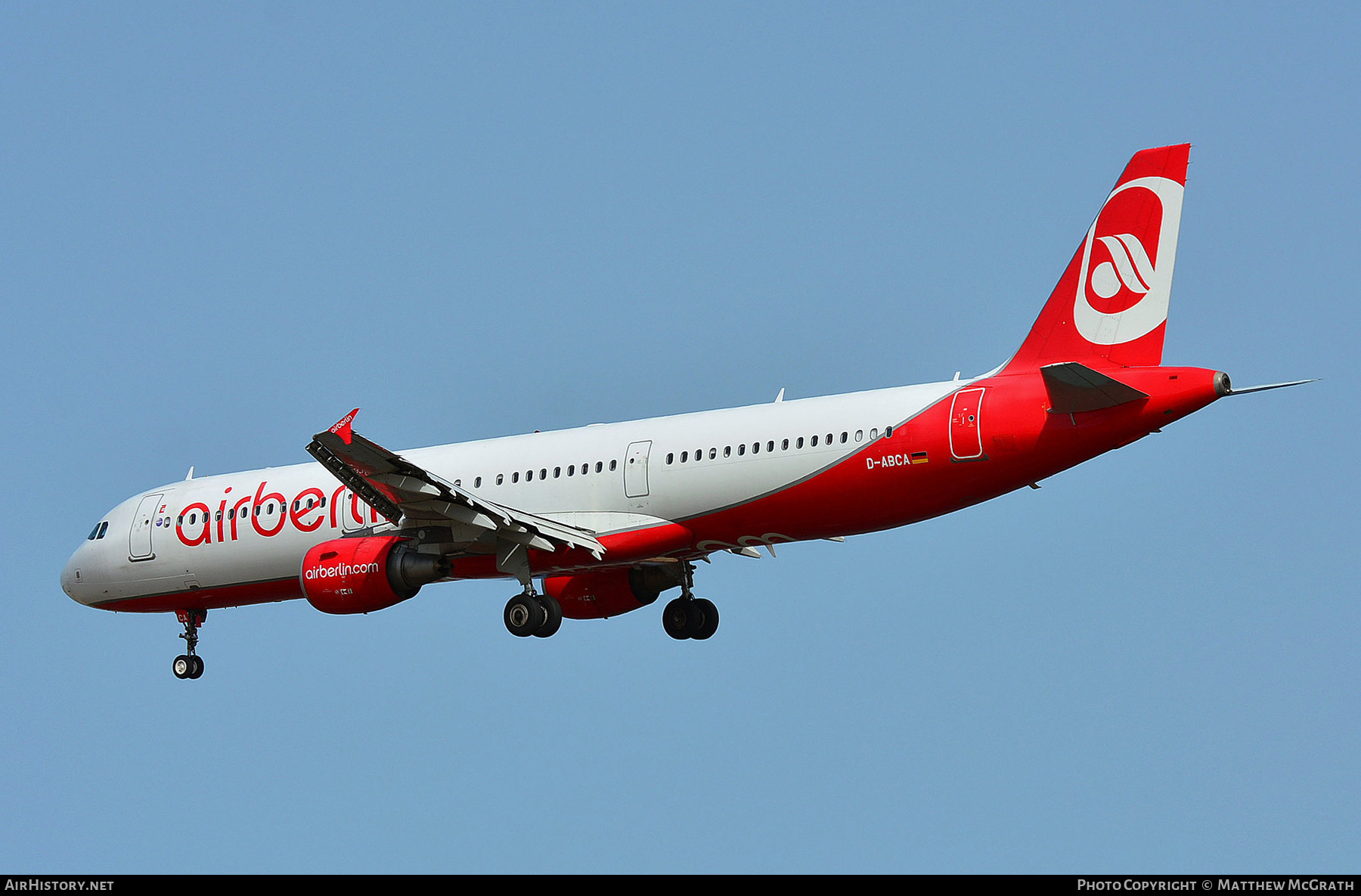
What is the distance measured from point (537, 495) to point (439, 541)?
2.08 m

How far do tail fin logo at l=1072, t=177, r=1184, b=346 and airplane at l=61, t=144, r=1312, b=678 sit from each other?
1.1 inches

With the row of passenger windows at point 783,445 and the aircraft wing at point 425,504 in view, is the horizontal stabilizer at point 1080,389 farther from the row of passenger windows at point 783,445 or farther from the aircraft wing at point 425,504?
the aircraft wing at point 425,504

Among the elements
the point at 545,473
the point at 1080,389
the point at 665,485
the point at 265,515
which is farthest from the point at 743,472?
the point at 265,515

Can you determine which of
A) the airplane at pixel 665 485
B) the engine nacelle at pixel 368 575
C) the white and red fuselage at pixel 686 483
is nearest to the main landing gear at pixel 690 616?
the airplane at pixel 665 485

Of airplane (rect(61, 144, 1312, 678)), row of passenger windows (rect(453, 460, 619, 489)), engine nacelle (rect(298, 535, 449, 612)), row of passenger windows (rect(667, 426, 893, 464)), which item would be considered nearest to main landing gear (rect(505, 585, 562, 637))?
airplane (rect(61, 144, 1312, 678))

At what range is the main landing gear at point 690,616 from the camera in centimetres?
3428

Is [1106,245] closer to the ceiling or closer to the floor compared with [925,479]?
closer to the ceiling

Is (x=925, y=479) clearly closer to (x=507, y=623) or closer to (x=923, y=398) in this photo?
(x=923, y=398)

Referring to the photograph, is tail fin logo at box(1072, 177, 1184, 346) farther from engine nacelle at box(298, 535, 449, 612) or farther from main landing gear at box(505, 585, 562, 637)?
engine nacelle at box(298, 535, 449, 612)

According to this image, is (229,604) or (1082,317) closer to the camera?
(1082,317)

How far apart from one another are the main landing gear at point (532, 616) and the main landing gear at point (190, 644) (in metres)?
8.91

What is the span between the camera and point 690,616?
34.3 m
